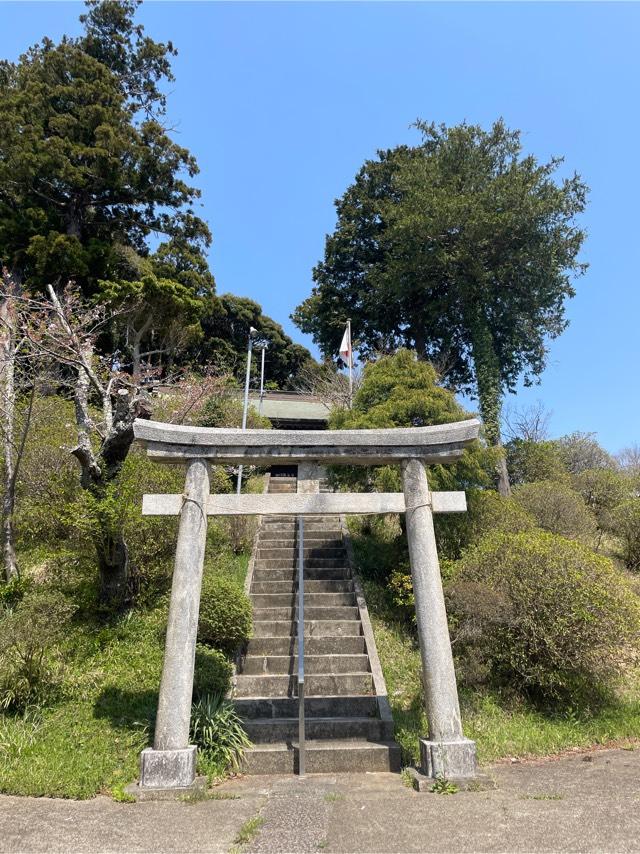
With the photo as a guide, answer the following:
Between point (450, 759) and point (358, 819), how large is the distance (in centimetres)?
113

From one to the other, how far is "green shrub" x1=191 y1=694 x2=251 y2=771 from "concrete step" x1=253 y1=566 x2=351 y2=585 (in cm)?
364

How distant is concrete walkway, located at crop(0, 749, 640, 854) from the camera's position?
3518mm

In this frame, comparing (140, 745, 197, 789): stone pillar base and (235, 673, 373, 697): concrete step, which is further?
(235, 673, 373, 697): concrete step

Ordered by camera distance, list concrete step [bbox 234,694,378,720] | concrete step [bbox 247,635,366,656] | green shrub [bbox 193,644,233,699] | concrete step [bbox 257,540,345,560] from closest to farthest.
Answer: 1. green shrub [bbox 193,644,233,699]
2. concrete step [bbox 234,694,378,720]
3. concrete step [bbox 247,635,366,656]
4. concrete step [bbox 257,540,345,560]

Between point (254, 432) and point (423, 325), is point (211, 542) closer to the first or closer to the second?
point (254, 432)

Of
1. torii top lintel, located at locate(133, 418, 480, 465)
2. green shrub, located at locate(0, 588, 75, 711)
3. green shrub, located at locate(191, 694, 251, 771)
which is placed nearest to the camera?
green shrub, located at locate(191, 694, 251, 771)

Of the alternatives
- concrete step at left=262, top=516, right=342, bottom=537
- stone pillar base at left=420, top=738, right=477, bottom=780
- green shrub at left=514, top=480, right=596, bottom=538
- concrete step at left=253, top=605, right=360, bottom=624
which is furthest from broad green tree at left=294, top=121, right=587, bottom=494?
stone pillar base at left=420, top=738, right=477, bottom=780

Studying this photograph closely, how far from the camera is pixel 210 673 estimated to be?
19.5 feet

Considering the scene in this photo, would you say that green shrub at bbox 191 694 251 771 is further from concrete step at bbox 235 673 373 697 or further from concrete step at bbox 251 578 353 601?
concrete step at bbox 251 578 353 601

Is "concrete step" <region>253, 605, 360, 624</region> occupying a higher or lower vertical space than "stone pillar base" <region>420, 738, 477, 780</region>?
higher

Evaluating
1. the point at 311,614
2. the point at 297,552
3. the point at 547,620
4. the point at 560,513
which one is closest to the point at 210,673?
the point at 311,614

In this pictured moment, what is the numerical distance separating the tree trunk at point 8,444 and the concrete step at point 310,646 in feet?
14.2

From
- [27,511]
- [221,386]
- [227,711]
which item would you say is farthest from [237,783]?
[221,386]

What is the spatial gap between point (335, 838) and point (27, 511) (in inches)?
281
